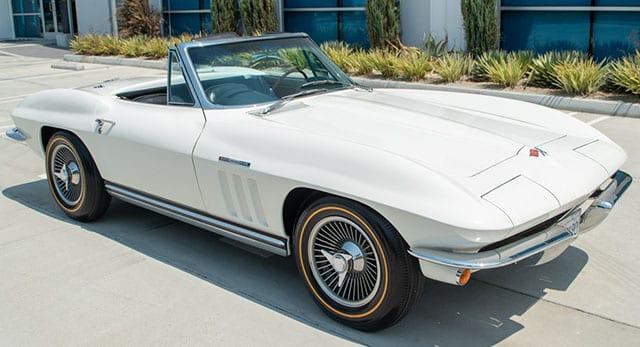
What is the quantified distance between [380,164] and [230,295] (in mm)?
1345

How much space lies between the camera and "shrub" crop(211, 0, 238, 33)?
17.4 m

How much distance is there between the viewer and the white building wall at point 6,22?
29.6 meters

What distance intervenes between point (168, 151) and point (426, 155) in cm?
174

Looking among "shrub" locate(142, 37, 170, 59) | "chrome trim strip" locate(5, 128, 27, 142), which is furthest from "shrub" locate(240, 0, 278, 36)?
"chrome trim strip" locate(5, 128, 27, 142)

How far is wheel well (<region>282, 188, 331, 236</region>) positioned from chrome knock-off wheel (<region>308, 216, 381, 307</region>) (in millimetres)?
169

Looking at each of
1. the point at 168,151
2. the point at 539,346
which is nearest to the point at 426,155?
the point at 539,346

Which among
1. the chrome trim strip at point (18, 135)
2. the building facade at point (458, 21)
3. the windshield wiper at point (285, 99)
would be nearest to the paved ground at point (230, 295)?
the chrome trim strip at point (18, 135)

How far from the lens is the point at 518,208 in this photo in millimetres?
3082

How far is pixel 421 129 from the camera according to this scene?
3.85 m

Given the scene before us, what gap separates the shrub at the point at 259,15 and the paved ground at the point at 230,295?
12.0 metres

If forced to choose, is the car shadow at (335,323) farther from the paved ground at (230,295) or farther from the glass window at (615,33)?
the glass window at (615,33)

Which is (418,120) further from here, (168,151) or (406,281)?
(168,151)

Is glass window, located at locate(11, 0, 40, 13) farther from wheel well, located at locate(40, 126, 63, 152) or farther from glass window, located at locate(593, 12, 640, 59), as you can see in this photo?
wheel well, located at locate(40, 126, 63, 152)

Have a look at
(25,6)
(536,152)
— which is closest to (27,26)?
(25,6)
